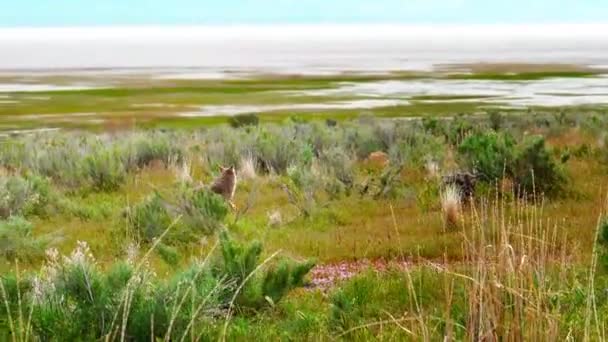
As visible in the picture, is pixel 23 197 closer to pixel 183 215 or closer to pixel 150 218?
pixel 150 218

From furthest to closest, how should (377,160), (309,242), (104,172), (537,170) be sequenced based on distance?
(377,160), (104,172), (537,170), (309,242)

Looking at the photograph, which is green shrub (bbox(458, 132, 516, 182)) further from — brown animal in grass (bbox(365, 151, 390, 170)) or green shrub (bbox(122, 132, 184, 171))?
green shrub (bbox(122, 132, 184, 171))

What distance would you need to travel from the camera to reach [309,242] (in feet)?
30.3

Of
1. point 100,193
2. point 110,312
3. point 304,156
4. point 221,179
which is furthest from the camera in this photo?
point 304,156

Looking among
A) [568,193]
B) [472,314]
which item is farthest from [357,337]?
[568,193]

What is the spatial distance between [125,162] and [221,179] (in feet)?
16.3

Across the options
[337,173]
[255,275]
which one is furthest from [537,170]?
[255,275]

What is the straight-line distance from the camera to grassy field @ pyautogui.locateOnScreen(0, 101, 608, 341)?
16.7 feet

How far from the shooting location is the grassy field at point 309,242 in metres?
5.09

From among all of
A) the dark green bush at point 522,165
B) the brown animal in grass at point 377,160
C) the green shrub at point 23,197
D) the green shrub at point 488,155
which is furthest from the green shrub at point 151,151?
the dark green bush at point 522,165

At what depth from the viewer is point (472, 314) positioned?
4.75 metres

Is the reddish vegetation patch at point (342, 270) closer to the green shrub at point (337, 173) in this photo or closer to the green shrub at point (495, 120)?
the green shrub at point (337, 173)

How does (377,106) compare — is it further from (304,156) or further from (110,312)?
(110,312)

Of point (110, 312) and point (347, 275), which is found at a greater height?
point (110, 312)
